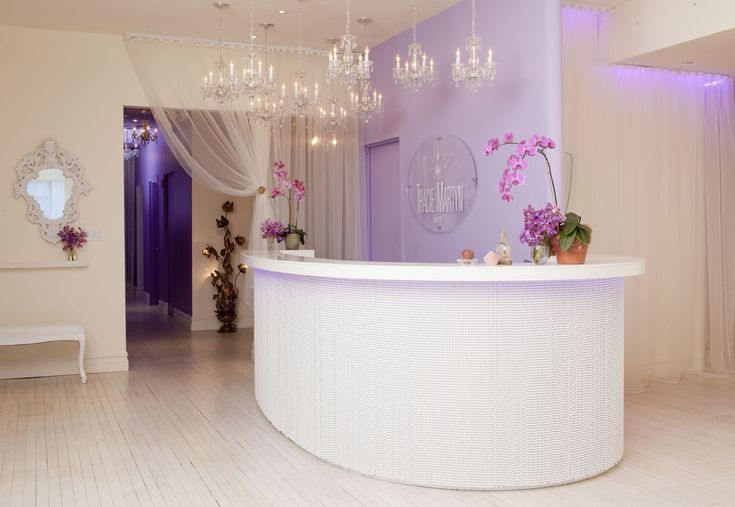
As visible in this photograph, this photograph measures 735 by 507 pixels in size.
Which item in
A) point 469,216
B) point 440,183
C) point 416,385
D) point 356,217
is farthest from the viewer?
point 356,217

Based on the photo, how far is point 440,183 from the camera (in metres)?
6.50

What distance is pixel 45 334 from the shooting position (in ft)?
21.0

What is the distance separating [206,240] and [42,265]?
3332mm

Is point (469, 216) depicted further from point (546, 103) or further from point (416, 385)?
point (416, 385)

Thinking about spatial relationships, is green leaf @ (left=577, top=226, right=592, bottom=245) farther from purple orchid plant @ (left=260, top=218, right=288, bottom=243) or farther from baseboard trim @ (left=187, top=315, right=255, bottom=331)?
baseboard trim @ (left=187, top=315, right=255, bottom=331)

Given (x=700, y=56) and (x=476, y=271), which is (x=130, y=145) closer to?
(x=700, y=56)

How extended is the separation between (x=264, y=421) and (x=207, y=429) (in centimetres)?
38

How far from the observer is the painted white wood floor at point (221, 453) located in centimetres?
366

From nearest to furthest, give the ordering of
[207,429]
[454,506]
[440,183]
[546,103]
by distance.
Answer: [454,506]
[207,429]
[546,103]
[440,183]

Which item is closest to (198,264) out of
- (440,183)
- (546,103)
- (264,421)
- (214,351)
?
(214,351)

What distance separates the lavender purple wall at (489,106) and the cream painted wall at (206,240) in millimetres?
3498

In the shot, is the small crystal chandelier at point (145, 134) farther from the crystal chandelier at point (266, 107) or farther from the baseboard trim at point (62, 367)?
the baseboard trim at point (62, 367)

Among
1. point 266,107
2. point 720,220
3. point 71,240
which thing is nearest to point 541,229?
point 266,107

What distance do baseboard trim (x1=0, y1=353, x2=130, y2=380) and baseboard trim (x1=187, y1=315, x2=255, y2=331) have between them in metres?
2.75
